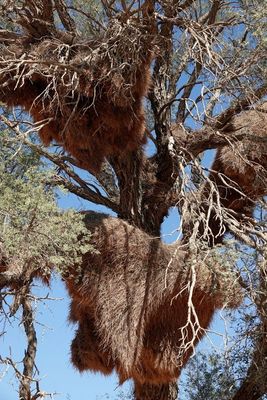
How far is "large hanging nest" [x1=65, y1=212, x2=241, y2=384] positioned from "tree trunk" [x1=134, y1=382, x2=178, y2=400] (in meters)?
0.72

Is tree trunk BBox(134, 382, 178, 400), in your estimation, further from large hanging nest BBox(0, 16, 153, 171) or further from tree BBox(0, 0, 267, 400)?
large hanging nest BBox(0, 16, 153, 171)

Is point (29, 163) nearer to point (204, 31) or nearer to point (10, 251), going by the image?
point (10, 251)

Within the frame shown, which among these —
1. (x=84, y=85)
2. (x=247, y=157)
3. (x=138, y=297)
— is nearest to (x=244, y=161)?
(x=247, y=157)

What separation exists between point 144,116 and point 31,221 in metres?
2.30

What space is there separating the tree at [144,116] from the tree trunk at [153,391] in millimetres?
13

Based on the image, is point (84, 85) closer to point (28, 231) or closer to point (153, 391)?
point (28, 231)

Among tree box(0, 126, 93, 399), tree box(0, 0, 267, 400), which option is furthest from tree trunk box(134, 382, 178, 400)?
tree box(0, 126, 93, 399)

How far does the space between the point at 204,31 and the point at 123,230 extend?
240 centimetres

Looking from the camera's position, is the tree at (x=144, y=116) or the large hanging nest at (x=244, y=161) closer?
the tree at (x=144, y=116)

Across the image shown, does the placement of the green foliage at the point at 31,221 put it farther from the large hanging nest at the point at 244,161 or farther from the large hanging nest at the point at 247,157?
the large hanging nest at the point at 247,157

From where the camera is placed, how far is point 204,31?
7125mm

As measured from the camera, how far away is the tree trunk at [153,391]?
344 inches

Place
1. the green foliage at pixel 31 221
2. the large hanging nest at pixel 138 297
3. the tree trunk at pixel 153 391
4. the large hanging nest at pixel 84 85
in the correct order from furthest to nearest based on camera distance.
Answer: the tree trunk at pixel 153 391
the large hanging nest at pixel 138 297
the large hanging nest at pixel 84 85
the green foliage at pixel 31 221

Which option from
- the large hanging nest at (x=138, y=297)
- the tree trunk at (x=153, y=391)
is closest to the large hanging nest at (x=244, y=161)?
the large hanging nest at (x=138, y=297)
